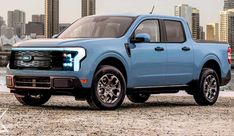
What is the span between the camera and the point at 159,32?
13016 millimetres

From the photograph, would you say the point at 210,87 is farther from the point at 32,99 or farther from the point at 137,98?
the point at 32,99

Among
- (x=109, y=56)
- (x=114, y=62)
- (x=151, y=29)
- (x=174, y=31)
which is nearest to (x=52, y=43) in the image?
(x=109, y=56)

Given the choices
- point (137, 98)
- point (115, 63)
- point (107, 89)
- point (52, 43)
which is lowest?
point (137, 98)

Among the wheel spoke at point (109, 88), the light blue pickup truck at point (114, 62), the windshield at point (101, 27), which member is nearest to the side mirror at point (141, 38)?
the light blue pickup truck at point (114, 62)

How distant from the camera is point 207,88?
45.6 ft

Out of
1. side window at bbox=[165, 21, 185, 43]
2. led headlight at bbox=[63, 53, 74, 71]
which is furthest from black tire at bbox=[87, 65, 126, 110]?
side window at bbox=[165, 21, 185, 43]

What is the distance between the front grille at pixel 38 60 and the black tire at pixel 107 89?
67 centimetres

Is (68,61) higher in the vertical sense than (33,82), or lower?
higher

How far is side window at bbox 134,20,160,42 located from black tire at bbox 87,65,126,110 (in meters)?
1.33

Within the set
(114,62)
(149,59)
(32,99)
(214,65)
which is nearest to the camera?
(114,62)

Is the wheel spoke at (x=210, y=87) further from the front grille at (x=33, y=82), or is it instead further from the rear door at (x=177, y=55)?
the front grille at (x=33, y=82)

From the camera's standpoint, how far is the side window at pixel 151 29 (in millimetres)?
12669

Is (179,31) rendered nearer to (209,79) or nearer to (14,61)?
(209,79)

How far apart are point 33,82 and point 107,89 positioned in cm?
127
